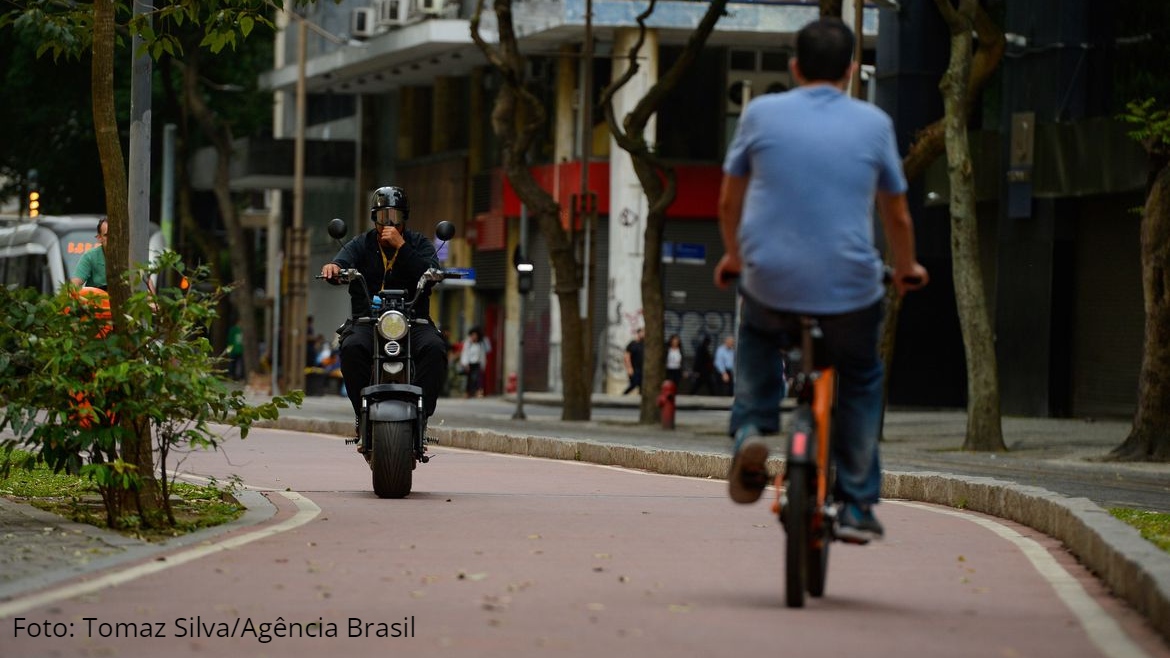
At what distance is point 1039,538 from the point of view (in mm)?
10898

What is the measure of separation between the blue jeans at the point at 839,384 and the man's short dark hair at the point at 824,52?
0.78m

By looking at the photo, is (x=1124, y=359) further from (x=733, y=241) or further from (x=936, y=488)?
(x=733, y=241)

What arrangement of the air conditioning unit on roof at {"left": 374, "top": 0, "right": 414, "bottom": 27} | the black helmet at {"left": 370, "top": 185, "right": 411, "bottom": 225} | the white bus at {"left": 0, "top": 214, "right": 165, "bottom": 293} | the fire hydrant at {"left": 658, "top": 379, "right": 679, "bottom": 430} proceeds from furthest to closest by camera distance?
1. the air conditioning unit on roof at {"left": 374, "top": 0, "right": 414, "bottom": 27}
2. the white bus at {"left": 0, "top": 214, "right": 165, "bottom": 293}
3. the fire hydrant at {"left": 658, "top": 379, "right": 679, "bottom": 430}
4. the black helmet at {"left": 370, "top": 185, "right": 411, "bottom": 225}

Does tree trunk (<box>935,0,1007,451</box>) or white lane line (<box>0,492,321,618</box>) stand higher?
tree trunk (<box>935,0,1007,451</box>)

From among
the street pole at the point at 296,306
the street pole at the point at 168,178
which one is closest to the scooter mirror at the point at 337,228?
the street pole at the point at 296,306

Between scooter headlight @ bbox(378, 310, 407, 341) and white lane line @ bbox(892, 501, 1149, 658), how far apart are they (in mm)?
3364

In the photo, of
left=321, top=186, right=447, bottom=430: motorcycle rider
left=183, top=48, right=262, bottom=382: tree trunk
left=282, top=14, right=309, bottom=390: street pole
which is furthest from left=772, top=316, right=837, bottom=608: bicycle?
left=183, top=48, right=262, bottom=382: tree trunk

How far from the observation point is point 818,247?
23.6ft

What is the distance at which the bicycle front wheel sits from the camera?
708 cm

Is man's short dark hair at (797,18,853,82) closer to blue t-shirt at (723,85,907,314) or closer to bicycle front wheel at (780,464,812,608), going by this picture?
blue t-shirt at (723,85,907,314)

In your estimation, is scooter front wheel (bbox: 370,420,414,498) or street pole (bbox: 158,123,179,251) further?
street pole (bbox: 158,123,179,251)

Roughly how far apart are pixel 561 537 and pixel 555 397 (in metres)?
36.0

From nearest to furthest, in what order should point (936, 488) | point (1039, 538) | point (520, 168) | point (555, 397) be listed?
point (1039, 538), point (936, 488), point (520, 168), point (555, 397)

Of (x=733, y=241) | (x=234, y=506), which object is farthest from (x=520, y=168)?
(x=733, y=241)
